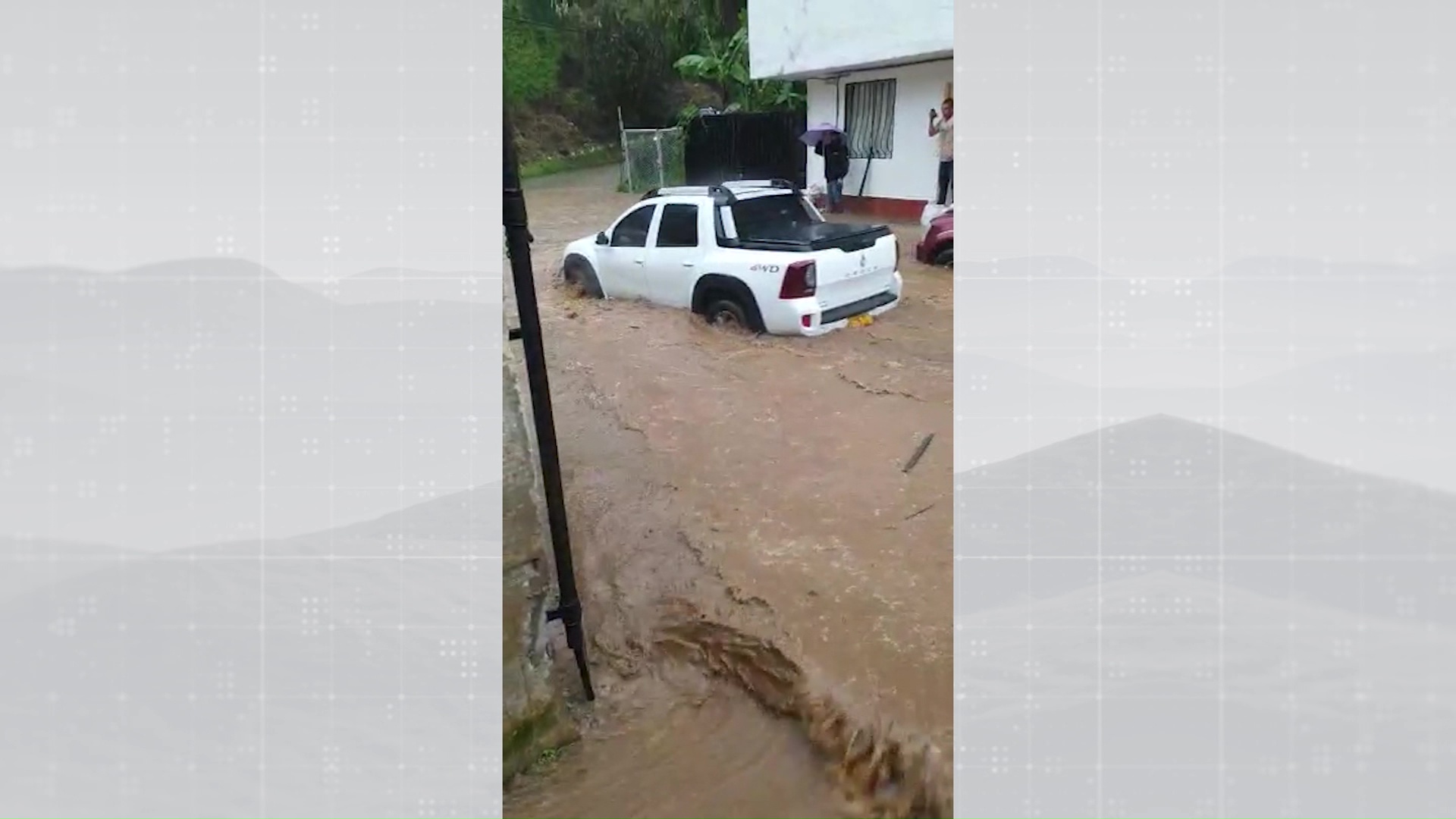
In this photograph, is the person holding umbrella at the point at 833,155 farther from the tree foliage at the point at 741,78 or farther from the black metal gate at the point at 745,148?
the tree foliage at the point at 741,78

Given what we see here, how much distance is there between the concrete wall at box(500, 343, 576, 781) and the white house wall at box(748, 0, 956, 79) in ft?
36.6

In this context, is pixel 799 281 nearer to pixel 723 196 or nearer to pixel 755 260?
pixel 755 260

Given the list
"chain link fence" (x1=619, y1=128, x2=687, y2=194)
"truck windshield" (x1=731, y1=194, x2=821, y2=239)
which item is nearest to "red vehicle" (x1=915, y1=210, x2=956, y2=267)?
"truck windshield" (x1=731, y1=194, x2=821, y2=239)

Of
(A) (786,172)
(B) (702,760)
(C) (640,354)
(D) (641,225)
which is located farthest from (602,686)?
(A) (786,172)

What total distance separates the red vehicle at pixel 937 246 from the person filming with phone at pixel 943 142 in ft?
6.18

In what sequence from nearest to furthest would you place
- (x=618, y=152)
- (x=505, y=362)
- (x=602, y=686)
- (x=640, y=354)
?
(x=602, y=686) → (x=505, y=362) → (x=640, y=354) → (x=618, y=152)

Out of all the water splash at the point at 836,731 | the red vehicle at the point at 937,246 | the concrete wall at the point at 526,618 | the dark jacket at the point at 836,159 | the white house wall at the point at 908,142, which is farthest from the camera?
the dark jacket at the point at 836,159

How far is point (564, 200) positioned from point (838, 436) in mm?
15395

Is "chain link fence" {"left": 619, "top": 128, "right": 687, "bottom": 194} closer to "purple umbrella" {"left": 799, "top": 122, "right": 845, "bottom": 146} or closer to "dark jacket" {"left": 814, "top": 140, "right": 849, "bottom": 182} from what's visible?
"purple umbrella" {"left": 799, "top": 122, "right": 845, "bottom": 146}

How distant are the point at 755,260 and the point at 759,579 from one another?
4490 mm

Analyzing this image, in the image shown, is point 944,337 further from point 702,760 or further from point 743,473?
point 702,760

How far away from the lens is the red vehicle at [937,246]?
12.1 m

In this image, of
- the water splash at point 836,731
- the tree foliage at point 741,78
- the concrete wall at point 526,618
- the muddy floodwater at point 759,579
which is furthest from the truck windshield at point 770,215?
the tree foliage at point 741,78

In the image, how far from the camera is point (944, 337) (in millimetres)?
9477
